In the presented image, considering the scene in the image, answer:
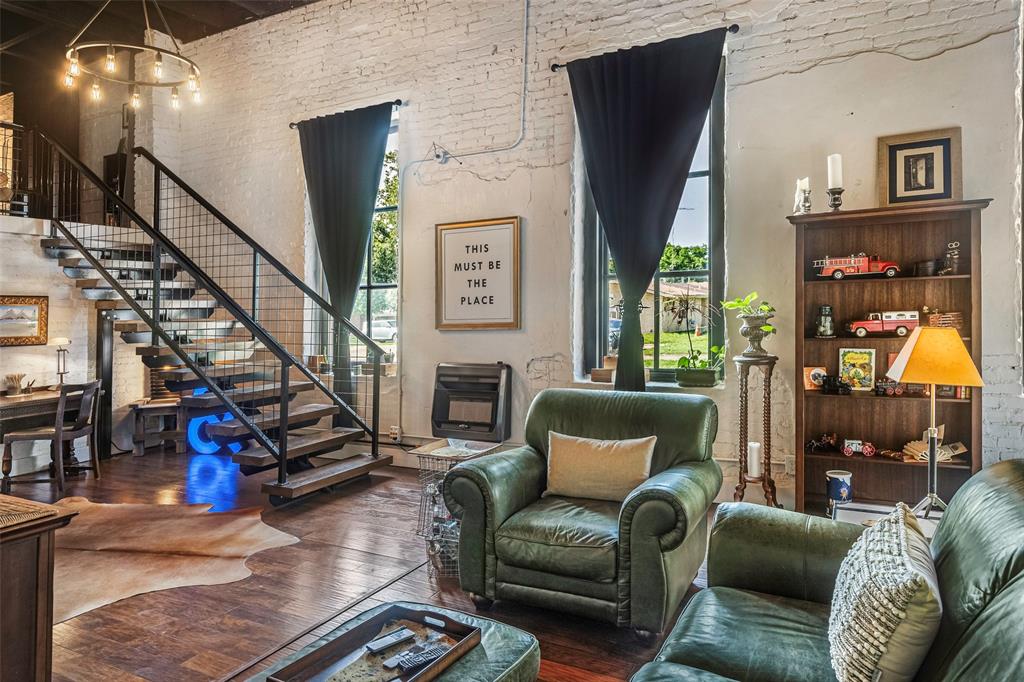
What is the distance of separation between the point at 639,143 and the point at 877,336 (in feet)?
6.68

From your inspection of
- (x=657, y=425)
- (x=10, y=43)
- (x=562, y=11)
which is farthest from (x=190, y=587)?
(x=10, y=43)

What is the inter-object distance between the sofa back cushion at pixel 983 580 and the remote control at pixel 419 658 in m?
1.12

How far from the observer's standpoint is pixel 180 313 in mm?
5828

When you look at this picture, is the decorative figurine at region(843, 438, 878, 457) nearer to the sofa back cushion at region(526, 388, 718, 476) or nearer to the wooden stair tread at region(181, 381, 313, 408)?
the sofa back cushion at region(526, 388, 718, 476)

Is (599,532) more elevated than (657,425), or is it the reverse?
(657,425)

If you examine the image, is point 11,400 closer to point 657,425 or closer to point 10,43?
point 10,43

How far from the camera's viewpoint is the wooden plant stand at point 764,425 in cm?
387

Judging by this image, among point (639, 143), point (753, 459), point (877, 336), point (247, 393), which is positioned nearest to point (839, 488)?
point (753, 459)

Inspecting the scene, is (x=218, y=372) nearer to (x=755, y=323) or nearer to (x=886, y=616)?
(x=755, y=323)

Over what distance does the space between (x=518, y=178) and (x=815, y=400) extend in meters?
2.77

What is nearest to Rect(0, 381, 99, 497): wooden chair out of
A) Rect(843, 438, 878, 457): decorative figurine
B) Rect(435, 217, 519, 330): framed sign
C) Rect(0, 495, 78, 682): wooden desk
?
Rect(435, 217, 519, 330): framed sign

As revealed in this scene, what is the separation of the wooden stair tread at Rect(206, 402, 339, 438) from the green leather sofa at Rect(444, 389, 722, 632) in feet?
8.01

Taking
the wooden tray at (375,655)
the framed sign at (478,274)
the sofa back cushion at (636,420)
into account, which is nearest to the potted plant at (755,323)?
the sofa back cushion at (636,420)

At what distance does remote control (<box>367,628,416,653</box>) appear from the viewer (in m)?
1.68
